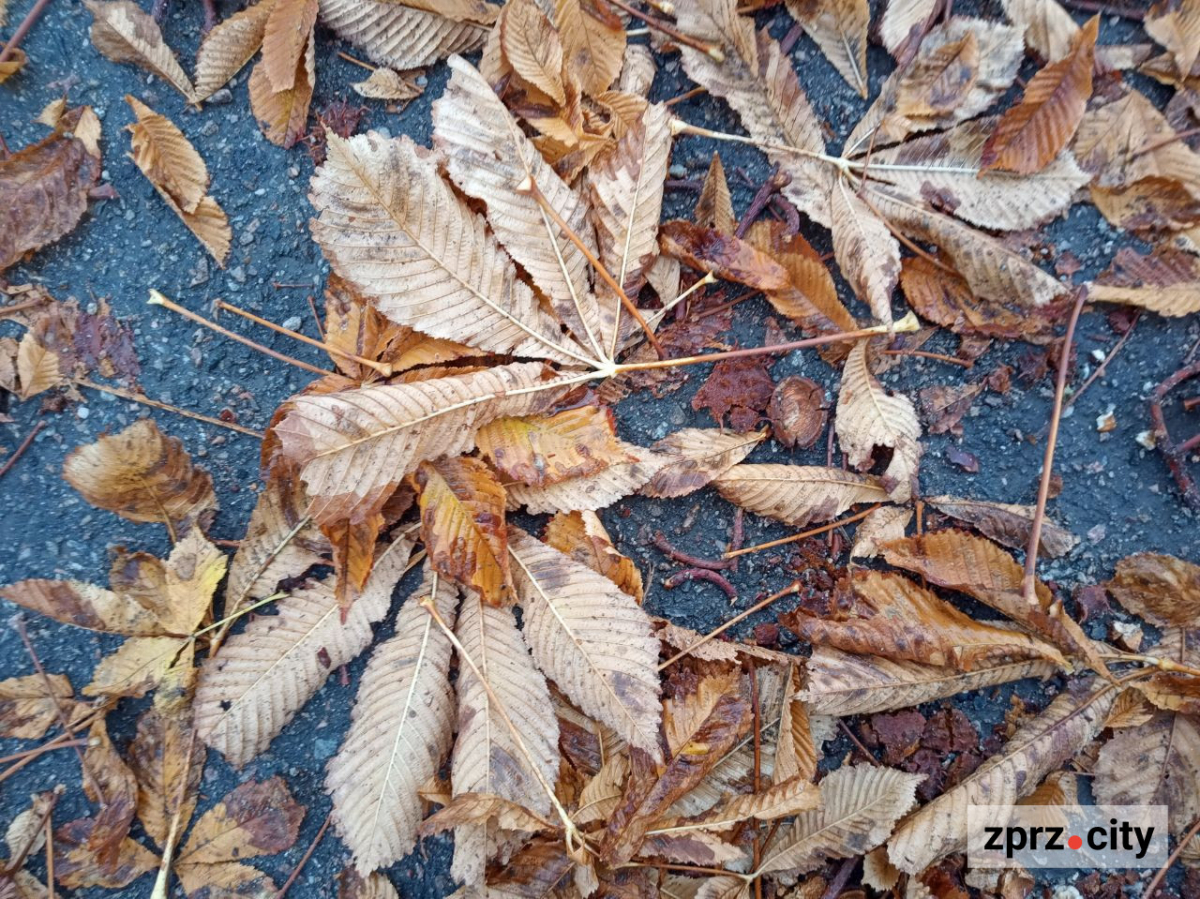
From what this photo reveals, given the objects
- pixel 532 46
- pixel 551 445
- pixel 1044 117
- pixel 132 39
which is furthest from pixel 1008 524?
pixel 132 39

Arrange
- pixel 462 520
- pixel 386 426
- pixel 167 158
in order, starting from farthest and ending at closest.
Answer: pixel 167 158
pixel 462 520
pixel 386 426

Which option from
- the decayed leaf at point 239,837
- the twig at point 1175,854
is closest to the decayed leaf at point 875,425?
the twig at point 1175,854

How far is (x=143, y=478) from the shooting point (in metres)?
1.29

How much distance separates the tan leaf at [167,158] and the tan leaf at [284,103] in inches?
5.7

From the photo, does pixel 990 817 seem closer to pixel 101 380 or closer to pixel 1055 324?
pixel 1055 324

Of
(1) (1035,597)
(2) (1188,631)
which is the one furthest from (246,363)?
(2) (1188,631)

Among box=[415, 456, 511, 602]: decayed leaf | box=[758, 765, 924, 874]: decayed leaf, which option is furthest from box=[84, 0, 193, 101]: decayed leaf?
box=[758, 765, 924, 874]: decayed leaf

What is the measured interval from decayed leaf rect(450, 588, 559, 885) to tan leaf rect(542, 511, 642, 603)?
8.3 inches

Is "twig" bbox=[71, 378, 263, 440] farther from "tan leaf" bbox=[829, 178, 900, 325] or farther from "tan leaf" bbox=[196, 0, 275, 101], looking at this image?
"tan leaf" bbox=[829, 178, 900, 325]

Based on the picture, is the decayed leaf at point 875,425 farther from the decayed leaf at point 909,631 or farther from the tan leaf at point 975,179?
the tan leaf at point 975,179

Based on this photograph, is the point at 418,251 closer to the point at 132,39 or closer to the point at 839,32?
the point at 132,39

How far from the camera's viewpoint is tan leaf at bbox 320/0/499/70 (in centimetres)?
136

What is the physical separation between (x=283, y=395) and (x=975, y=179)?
55.4 inches

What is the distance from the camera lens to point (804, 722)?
4.59ft
